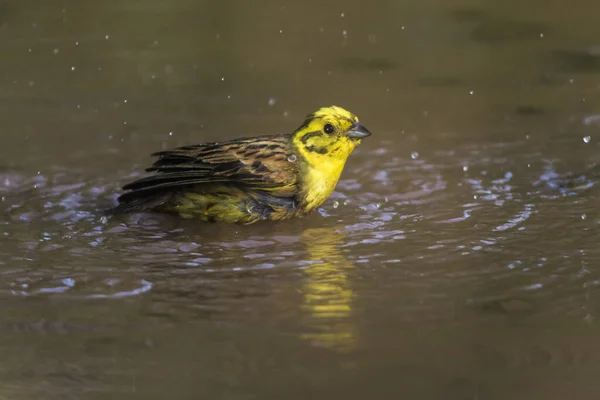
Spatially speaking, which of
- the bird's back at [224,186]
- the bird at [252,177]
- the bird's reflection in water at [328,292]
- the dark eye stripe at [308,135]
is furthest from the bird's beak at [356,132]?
A: the bird's reflection in water at [328,292]

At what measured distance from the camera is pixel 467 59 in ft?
33.3

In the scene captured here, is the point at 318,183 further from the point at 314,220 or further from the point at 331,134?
the point at 331,134

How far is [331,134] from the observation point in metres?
6.30

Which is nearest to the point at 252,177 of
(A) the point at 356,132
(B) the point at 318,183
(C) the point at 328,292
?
(B) the point at 318,183

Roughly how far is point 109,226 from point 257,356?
228 cm

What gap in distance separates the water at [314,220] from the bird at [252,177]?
129mm

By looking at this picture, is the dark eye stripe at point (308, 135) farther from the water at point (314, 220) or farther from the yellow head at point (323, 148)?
the water at point (314, 220)

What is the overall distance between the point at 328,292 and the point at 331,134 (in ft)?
5.94

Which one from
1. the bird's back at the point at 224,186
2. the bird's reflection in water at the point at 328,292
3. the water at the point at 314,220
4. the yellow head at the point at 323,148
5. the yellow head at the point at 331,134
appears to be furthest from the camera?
the yellow head at the point at 331,134

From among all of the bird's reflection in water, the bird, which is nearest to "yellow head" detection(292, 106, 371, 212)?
the bird

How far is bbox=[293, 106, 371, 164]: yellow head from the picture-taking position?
6258 millimetres

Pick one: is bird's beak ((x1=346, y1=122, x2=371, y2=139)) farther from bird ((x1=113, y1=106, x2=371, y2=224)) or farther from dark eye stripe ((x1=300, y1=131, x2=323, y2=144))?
dark eye stripe ((x1=300, y1=131, x2=323, y2=144))

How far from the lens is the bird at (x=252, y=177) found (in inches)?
238

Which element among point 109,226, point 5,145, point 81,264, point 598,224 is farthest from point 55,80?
point 598,224
